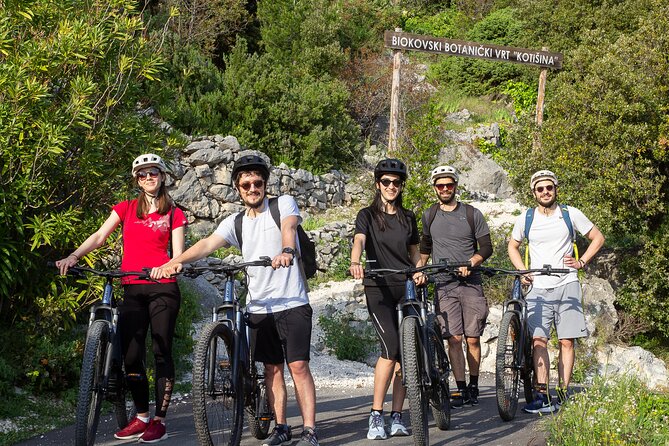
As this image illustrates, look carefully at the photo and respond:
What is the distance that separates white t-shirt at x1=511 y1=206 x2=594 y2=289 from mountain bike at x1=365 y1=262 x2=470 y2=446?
1340mm

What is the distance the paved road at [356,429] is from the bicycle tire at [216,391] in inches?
27.7

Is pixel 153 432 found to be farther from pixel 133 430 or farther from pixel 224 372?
pixel 224 372

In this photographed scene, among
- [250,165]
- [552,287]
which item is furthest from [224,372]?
[552,287]

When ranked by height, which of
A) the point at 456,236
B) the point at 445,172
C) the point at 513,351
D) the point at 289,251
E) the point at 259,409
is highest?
the point at 445,172

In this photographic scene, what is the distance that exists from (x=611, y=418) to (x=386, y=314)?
1766mm

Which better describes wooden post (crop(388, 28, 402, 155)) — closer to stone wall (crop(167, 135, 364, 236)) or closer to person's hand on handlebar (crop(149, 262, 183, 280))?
stone wall (crop(167, 135, 364, 236))

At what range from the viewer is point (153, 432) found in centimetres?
653

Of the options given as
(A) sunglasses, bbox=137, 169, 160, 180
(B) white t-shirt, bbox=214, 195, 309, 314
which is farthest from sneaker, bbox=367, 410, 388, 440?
(A) sunglasses, bbox=137, 169, 160, 180

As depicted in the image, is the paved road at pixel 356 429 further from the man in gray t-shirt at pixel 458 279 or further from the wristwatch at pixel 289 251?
the wristwatch at pixel 289 251

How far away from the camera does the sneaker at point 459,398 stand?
7.64 metres

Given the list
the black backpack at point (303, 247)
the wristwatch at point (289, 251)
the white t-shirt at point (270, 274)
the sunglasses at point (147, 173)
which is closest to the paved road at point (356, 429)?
the white t-shirt at point (270, 274)

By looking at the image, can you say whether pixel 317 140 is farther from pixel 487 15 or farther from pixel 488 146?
pixel 487 15

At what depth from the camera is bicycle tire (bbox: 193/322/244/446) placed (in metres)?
5.35

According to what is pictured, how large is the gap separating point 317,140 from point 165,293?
14.9 m
